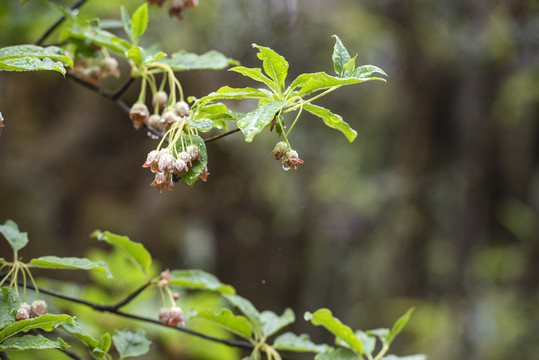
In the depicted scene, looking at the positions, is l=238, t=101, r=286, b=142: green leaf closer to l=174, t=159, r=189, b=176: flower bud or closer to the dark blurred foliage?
l=174, t=159, r=189, b=176: flower bud

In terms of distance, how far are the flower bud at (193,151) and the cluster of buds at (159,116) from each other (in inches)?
4.3

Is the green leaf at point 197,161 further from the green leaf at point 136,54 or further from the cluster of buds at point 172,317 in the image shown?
the cluster of buds at point 172,317

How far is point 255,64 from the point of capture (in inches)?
105

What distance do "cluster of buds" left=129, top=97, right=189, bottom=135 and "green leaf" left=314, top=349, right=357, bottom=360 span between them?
0.40 metres

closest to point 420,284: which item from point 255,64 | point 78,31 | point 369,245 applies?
point 369,245

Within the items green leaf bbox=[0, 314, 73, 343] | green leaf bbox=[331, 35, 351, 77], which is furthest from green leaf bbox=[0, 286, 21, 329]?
green leaf bbox=[331, 35, 351, 77]

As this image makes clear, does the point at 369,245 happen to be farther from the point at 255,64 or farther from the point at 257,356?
the point at 257,356

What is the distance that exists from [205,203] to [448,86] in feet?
6.65

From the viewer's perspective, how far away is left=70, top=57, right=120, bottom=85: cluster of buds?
2.77ft

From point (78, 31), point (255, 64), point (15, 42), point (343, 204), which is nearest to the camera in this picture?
point (78, 31)

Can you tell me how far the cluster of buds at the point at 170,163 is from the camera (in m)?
0.54

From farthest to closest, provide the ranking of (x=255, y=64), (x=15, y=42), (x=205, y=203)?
(x=255, y=64), (x=205, y=203), (x=15, y=42)

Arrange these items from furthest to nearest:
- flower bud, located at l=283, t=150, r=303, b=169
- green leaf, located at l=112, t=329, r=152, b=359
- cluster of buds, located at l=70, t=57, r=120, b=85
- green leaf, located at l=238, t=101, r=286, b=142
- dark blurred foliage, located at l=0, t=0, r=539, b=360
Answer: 1. dark blurred foliage, located at l=0, t=0, r=539, b=360
2. cluster of buds, located at l=70, t=57, r=120, b=85
3. green leaf, located at l=112, t=329, r=152, b=359
4. flower bud, located at l=283, t=150, r=303, b=169
5. green leaf, located at l=238, t=101, r=286, b=142

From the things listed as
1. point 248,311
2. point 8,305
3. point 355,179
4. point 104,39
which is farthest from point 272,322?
point 355,179
